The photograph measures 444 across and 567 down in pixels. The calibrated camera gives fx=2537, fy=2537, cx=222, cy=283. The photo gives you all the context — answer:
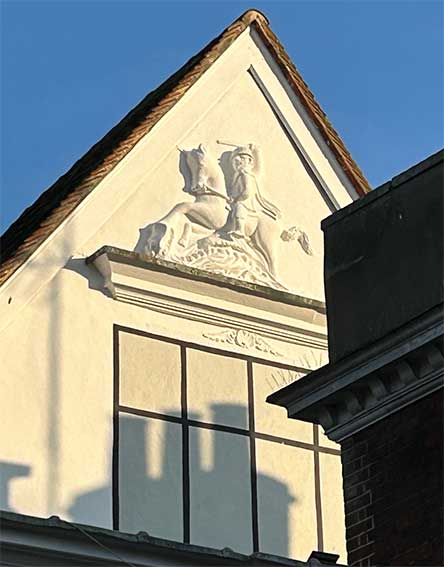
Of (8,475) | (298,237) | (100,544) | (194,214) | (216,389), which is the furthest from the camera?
(298,237)

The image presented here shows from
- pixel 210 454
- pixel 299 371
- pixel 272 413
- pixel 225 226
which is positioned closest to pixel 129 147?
pixel 225 226

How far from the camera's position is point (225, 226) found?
22.8m

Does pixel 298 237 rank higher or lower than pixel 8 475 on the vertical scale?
higher

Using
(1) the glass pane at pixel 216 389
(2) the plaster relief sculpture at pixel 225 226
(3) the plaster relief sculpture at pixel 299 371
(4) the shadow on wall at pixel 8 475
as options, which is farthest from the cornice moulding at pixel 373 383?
A: (2) the plaster relief sculpture at pixel 225 226

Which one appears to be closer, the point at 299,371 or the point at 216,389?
the point at 216,389

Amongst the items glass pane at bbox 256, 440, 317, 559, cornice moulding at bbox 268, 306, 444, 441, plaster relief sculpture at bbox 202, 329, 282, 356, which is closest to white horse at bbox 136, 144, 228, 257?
plaster relief sculpture at bbox 202, 329, 282, 356

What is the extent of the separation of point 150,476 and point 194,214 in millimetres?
2676

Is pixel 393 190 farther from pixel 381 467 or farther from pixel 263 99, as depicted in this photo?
pixel 263 99

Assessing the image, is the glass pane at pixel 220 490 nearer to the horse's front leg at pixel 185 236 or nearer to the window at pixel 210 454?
the window at pixel 210 454

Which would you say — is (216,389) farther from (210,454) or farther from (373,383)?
(373,383)

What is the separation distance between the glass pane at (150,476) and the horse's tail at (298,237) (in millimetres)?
2490

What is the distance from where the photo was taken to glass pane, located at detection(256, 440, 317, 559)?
2177cm

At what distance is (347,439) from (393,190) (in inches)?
69.6

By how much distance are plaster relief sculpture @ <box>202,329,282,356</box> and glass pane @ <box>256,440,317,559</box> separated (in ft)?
3.00
